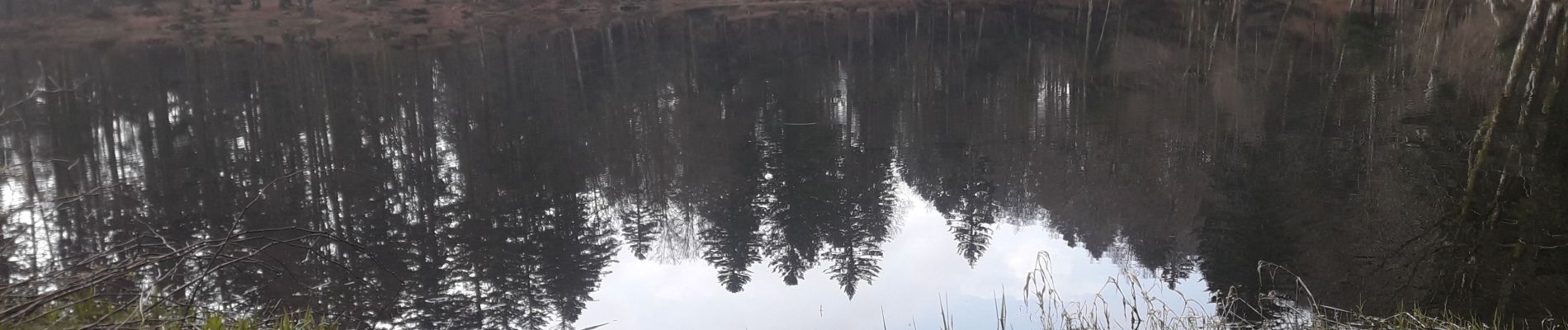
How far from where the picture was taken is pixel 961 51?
Result: 22922mm

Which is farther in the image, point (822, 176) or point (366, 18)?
point (366, 18)

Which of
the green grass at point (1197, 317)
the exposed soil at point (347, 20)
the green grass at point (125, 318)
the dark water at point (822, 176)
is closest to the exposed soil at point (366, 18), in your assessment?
the exposed soil at point (347, 20)

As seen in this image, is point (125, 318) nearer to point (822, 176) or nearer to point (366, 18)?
point (822, 176)

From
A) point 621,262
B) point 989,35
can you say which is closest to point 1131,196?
point 621,262

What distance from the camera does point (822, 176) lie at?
1057 cm

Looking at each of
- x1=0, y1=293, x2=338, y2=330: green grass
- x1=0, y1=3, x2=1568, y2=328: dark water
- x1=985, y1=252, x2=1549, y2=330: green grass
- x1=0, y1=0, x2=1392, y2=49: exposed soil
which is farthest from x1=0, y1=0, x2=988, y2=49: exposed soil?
x1=985, y1=252, x2=1549, y2=330: green grass

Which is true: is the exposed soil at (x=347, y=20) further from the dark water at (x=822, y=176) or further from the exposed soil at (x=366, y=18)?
the dark water at (x=822, y=176)

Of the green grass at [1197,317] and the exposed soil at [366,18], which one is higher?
the exposed soil at [366,18]

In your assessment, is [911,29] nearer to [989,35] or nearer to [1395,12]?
[989,35]

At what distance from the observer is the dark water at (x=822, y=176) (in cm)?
708

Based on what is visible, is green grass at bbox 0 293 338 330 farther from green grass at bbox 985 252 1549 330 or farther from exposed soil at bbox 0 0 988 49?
exposed soil at bbox 0 0 988 49

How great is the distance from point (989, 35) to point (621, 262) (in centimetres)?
1888

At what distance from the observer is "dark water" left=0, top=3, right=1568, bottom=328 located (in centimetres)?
708

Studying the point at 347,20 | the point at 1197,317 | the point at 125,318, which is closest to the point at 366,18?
the point at 347,20
